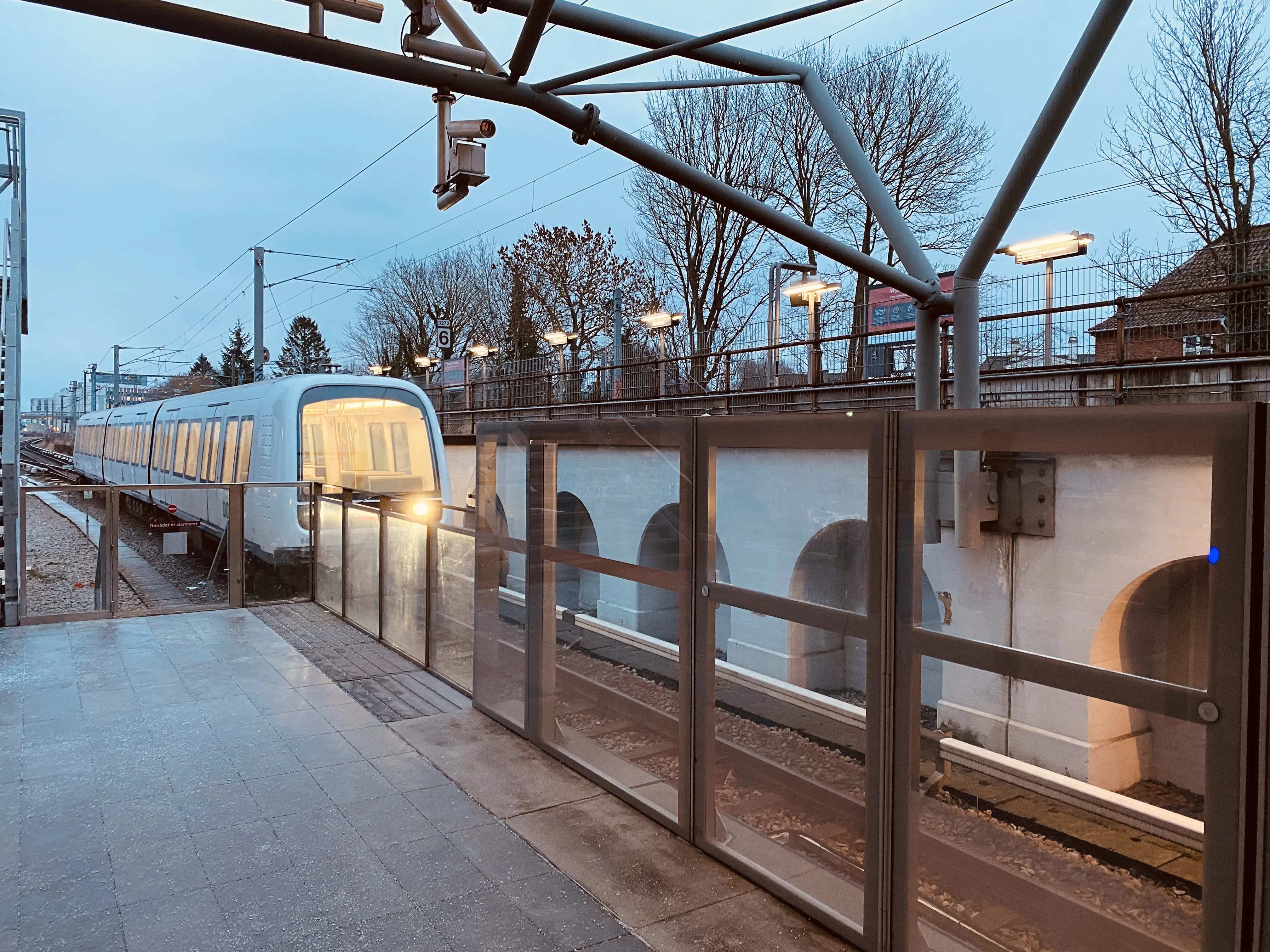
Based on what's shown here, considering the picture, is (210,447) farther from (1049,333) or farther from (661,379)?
(1049,333)

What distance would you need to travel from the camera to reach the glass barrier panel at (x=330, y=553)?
10.5 metres

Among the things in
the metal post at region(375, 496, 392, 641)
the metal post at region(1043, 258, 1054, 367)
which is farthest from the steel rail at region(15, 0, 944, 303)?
the metal post at region(375, 496, 392, 641)

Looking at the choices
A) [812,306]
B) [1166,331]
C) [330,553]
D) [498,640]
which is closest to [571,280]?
[812,306]

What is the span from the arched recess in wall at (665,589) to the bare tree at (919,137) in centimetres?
2393

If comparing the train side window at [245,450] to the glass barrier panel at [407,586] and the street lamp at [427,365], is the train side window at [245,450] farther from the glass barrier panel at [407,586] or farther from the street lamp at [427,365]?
the street lamp at [427,365]

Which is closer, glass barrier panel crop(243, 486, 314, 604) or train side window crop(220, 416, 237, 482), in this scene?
glass barrier panel crop(243, 486, 314, 604)

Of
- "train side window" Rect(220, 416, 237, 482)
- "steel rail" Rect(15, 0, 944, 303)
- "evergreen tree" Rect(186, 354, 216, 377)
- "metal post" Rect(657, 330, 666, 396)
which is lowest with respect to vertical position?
"train side window" Rect(220, 416, 237, 482)

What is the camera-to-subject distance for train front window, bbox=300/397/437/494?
14.4 meters

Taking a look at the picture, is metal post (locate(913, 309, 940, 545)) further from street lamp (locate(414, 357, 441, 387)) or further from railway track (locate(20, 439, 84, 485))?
→ street lamp (locate(414, 357, 441, 387))

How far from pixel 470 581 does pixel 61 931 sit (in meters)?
3.94

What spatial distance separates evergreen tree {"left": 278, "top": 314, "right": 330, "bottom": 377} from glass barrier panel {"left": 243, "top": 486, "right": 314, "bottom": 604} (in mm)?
76320

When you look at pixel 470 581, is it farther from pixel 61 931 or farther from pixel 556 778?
pixel 61 931

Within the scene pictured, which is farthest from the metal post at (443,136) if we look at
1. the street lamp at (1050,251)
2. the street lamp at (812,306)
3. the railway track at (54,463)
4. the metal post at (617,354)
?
the railway track at (54,463)

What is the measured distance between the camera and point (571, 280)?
39.9m
